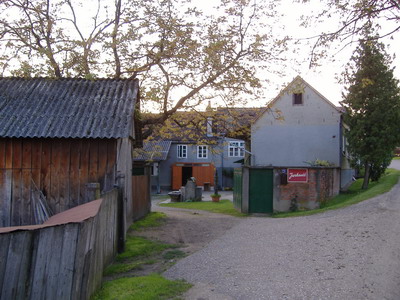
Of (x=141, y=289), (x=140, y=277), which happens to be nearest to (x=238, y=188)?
(x=140, y=277)

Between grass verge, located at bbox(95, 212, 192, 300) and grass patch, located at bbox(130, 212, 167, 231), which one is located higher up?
grass verge, located at bbox(95, 212, 192, 300)

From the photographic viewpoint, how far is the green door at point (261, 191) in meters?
18.7

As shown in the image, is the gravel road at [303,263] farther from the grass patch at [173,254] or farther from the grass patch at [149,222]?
the grass patch at [149,222]

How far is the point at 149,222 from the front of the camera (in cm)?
1539

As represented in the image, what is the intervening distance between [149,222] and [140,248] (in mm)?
5002

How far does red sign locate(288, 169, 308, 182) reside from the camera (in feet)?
60.8

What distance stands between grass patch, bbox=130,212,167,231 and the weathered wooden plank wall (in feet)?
9.40

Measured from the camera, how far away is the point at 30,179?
11.5 metres

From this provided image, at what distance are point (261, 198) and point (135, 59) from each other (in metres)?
7.75

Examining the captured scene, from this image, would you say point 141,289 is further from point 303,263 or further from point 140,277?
point 303,263

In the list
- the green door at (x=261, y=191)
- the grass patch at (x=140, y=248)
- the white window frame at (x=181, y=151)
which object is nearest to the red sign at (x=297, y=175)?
the green door at (x=261, y=191)

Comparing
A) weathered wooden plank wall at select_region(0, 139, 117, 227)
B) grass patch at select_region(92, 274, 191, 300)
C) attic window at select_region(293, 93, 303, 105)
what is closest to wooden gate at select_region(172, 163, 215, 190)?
attic window at select_region(293, 93, 303, 105)

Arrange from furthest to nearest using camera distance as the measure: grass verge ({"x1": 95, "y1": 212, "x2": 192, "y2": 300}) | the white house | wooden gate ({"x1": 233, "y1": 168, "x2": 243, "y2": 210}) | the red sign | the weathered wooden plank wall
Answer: the white house
wooden gate ({"x1": 233, "y1": 168, "x2": 243, "y2": 210})
the red sign
the weathered wooden plank wall
grass verge ({"x1": 95, "y1": 212, "x2": 192, "y2": 300})

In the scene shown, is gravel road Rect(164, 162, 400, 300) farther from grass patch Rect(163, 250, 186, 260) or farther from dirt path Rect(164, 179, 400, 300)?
grass patch Rect(163, 250, 186, 260)
